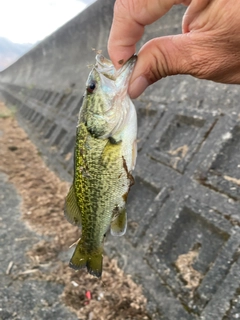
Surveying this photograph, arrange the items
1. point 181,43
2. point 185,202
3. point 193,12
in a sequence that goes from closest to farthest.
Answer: point 193,12 < point 181,43 < point 185,202

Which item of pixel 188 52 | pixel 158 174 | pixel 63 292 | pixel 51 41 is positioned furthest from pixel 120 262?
pixel 51 41

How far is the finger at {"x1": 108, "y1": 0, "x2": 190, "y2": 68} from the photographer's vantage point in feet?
7.41

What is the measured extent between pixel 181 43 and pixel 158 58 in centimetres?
18

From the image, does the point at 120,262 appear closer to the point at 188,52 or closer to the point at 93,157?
the point at 93,157

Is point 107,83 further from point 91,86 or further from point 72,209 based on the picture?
point 72,209

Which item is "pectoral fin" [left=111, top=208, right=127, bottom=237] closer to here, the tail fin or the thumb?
the tail fin

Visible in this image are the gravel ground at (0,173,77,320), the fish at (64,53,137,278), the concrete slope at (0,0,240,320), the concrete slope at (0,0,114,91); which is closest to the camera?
the fish at (64,53,137,278)

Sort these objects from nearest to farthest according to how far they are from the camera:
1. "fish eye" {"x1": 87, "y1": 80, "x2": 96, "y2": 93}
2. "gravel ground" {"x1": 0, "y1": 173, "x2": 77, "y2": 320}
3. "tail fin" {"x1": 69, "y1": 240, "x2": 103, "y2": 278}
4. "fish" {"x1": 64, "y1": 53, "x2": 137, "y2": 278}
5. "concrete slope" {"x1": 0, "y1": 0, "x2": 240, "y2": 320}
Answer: "fish" {"x1": 64, "y1": 53, "x2": 137, "y2": 278}, "fish eye" {"x1": 87, "y1": 80, "x2": 96, "y2": 93}, "tail fin" {"x1": 69, "y1": 240, "x2": 103, "y2": 278}, "concrete slope" {"x1": 0, "y1": 0, "x2": 240, "y2": 320}, "gravel ground" {"x1": 0, "y1": 173, "x2": 77, "y2": 320}

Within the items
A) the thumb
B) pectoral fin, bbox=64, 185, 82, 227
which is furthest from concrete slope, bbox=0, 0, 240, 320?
the thumb

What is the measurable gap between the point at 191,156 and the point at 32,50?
16187 millimetres

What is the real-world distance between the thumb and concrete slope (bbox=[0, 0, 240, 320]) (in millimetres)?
1785

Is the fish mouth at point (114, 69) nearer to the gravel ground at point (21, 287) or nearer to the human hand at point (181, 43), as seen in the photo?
the human hand at point (181, 43)

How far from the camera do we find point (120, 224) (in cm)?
258

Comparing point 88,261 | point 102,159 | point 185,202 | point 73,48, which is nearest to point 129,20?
point 102,159
